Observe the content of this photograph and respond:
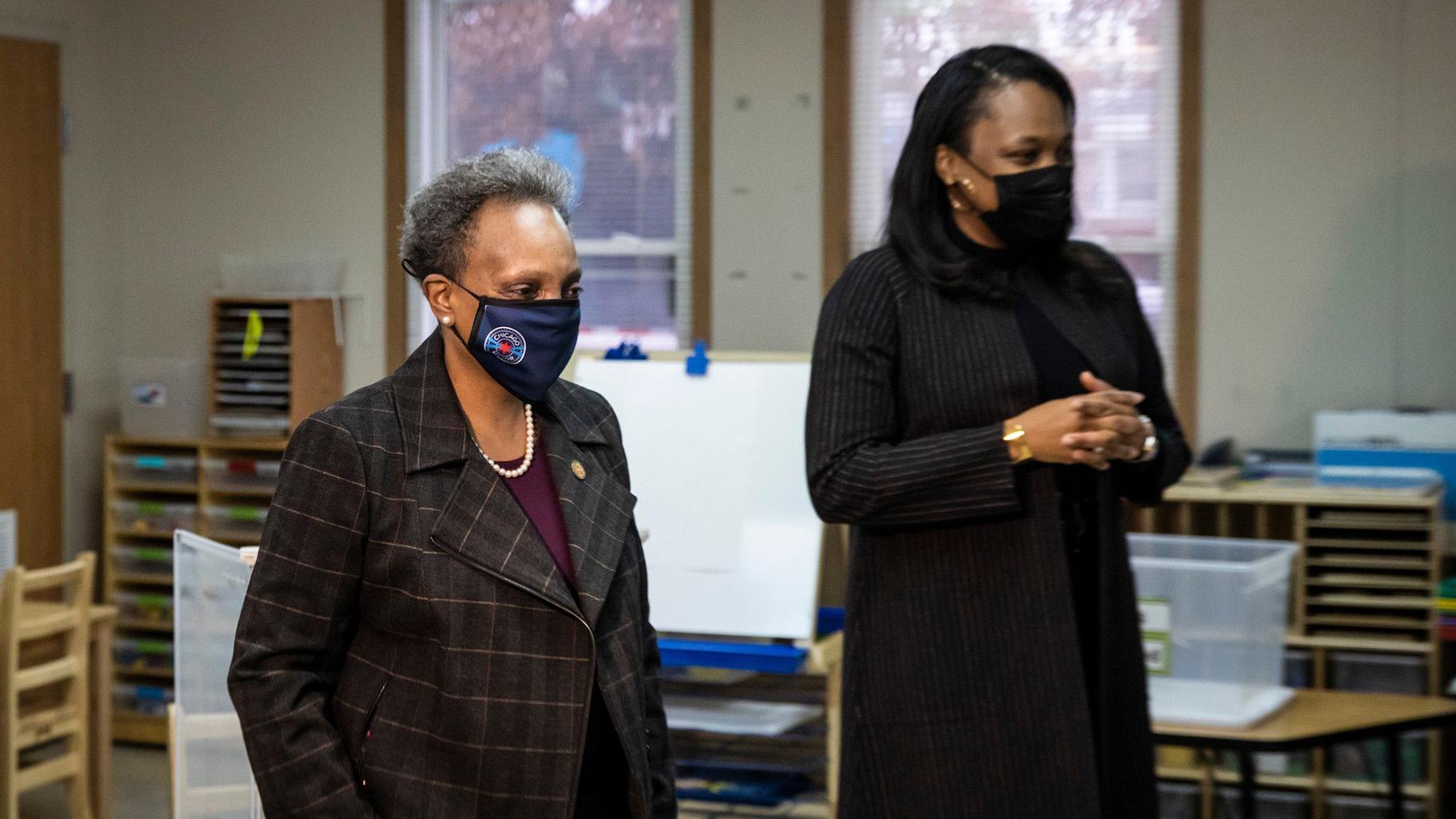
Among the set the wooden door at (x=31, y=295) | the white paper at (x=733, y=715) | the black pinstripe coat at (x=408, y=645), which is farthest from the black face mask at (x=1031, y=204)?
the wooden door at (x=31, y=295)

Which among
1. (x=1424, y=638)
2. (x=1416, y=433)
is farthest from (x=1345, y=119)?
(x=1424, y=638)

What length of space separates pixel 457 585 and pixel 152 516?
4.05m

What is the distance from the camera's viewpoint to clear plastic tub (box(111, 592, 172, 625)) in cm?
492

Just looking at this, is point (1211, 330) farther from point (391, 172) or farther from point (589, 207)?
point (391, 172)

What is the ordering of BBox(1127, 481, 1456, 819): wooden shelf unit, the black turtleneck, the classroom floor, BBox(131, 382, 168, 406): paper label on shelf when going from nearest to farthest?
1. the black turtleneck
2. BBox(1127, 481, 1456, 819): wooden shelf unit
3. the classroom floor
4. BBox(131, 382, 168, 406): paper label on shelf

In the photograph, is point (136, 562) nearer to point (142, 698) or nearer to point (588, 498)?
point (142, 698)

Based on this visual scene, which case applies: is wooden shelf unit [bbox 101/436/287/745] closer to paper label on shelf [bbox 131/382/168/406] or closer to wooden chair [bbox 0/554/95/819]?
paper label on shelf [bbox 131/382/168/406]

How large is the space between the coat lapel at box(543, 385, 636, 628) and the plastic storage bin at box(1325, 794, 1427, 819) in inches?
108

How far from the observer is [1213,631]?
2.60 m

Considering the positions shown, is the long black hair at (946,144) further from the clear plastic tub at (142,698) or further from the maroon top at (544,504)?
the clear plastic tub at (142,698)

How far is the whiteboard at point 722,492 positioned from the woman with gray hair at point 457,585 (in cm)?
167

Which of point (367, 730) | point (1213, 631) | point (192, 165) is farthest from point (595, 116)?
point (367, 730)

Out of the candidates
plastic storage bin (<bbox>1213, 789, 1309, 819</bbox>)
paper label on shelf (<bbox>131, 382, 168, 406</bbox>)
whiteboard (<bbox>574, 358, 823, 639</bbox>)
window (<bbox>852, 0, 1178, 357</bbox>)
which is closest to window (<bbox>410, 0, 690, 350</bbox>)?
window (<bbox>852, 0, 1178, 357</bbox>)

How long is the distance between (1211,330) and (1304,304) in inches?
10.5
